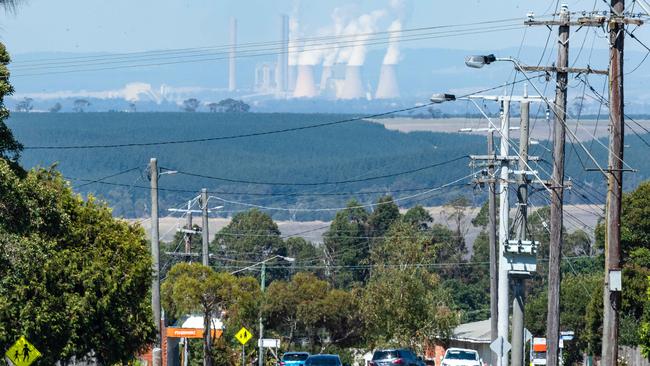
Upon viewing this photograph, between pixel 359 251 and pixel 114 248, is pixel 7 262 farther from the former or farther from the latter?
pixel 359 251

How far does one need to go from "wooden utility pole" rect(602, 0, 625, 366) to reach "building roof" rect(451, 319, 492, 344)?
182ft

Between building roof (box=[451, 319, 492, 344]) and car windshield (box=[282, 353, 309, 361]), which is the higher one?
car windshield (box=[282, 353, 309, 361])

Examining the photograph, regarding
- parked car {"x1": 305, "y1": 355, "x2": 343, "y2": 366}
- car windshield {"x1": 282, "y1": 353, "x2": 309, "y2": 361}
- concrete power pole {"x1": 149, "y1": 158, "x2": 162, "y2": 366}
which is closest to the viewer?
concrete power pole {"x1": 149, "y1": 158, "x2": 162, "y2": 366}

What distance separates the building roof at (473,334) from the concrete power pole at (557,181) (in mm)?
47885

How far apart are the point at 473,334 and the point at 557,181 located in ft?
189

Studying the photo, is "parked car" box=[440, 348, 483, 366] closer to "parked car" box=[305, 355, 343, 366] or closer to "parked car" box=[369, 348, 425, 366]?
"parked car" box=[369, 348, 425, 366]

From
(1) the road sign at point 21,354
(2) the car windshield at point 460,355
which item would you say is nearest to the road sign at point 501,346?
(2) the car windshield at point 460,355

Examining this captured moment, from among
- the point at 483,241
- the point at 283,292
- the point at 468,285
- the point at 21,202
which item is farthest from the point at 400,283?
the point at 483,241

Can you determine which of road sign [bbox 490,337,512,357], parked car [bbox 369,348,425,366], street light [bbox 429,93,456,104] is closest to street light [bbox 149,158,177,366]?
parked car [bbox 369,348,425,366]

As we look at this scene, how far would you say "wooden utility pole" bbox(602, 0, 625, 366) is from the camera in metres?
29.3

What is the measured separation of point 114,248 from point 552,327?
11493mm

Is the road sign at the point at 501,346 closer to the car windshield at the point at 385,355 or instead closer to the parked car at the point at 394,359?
the parked car at the point at 394,359

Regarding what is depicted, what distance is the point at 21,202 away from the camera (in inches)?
1112

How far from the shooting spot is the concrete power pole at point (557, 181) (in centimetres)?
3516
